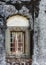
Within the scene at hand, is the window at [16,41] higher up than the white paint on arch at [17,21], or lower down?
lower down

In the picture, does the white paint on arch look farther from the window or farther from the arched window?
the window

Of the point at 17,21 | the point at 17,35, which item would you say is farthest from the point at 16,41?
the point at 17,21

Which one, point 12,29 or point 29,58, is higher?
point 12,29

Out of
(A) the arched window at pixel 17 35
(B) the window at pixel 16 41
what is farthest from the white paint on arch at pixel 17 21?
(B) the window at pixel 16 41

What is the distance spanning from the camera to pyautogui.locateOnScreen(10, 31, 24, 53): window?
1064 centimetres

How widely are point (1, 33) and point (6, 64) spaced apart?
1.09 meters

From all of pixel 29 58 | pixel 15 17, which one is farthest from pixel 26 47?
pixel 15 17

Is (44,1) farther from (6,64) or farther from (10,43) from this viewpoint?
(6,64)

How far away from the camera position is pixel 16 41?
10.6 m

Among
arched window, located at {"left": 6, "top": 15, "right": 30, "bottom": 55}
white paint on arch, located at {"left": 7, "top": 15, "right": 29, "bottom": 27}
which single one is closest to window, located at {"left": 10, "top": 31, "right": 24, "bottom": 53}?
arched window, located at {"left": 6, "top": 15, "right": 30, "bottom": 55}

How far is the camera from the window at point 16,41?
34.9 ft

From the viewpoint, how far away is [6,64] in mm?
10477

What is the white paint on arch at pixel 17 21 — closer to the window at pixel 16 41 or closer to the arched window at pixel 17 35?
the arched window at pixel 17 35

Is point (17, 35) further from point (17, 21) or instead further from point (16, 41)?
point (17, 21)
